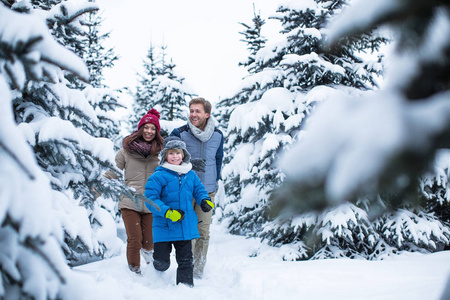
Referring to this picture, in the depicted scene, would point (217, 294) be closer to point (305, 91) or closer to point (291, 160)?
point (291, 160)

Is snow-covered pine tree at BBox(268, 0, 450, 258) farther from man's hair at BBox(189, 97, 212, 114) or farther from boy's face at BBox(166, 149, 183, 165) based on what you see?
man's hair at BBox(189, 97, 212, 114)

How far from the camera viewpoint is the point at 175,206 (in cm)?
416

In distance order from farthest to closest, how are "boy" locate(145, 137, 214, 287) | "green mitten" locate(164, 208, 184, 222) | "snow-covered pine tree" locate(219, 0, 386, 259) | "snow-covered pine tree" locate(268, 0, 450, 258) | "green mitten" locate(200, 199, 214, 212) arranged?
1. "snow-covered pine tree" locate(219, 0, 386, 259)
2. "green mitten" locate(200, 199, 214, 212)
3. "boy" locate(145, 137, 214, 287)
4. "green mitten" locate(164, 208, 184, 222)
5. "snow-covered pine tree" locate(268, 0, 450, 258)

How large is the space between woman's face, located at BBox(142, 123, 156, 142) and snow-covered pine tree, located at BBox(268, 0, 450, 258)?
4.38 meters

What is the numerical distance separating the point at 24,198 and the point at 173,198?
3064 mm

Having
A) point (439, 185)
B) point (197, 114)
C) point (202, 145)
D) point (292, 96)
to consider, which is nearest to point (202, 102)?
→ point (197, 114)

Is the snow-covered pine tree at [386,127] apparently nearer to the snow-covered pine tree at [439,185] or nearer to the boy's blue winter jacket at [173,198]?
the boy's blue winter jacket at [173,198]

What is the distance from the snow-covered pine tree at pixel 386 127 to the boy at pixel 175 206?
3197mm

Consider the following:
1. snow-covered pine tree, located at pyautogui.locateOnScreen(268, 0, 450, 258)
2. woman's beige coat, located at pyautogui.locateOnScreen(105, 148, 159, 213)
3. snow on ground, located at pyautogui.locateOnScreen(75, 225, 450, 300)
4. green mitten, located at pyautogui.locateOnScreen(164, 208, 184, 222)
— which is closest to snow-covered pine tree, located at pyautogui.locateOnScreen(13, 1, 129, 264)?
snow on ground, located at pyautogui.locateOnScreen(75, 225, 450, 300)

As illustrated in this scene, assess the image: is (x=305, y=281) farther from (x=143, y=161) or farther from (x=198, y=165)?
(x=143, y=161)

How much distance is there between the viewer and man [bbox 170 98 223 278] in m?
4.86

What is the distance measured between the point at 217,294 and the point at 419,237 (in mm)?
4176

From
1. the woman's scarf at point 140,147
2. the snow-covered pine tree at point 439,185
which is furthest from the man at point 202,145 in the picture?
the snow-covered pine tree at point 439,185

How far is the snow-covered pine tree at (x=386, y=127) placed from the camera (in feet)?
2.20
